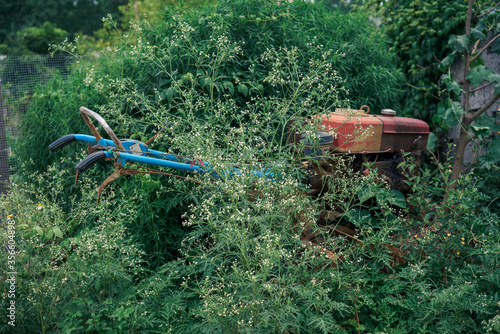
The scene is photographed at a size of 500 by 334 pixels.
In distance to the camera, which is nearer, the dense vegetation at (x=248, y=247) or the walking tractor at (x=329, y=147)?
the dense vegetation at (x=248, y=247)

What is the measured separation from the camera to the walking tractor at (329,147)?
3018 millimetres

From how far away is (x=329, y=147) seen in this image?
133 inches

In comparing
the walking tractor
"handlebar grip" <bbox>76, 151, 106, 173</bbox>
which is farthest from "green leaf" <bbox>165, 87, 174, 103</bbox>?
"handlebar grip" <bbox>76, 151, 106, 173</bbox>

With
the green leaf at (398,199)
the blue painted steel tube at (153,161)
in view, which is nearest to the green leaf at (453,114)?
the green leaf at (398,199)

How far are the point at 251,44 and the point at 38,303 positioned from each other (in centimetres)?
303

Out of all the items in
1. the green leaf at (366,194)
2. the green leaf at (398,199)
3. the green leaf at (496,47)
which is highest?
the green leaf at (496,47)

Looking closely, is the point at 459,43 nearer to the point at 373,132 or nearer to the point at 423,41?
the point at 373,132

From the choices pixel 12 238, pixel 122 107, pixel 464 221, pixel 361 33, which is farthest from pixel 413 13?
pixel 12 238

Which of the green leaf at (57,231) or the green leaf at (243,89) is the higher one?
the green leaf at (243,89)

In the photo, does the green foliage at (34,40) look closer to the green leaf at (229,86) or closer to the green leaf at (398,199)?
the green leaf at (229,86)

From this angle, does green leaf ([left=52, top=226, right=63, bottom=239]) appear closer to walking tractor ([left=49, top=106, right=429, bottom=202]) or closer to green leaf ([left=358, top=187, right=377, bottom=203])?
walking tractor ([left=49, top=106, right=429, bottom=202])

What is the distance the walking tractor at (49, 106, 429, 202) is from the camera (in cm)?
302

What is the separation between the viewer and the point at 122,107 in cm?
422

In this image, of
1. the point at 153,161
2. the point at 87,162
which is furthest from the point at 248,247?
the point at 87,162
